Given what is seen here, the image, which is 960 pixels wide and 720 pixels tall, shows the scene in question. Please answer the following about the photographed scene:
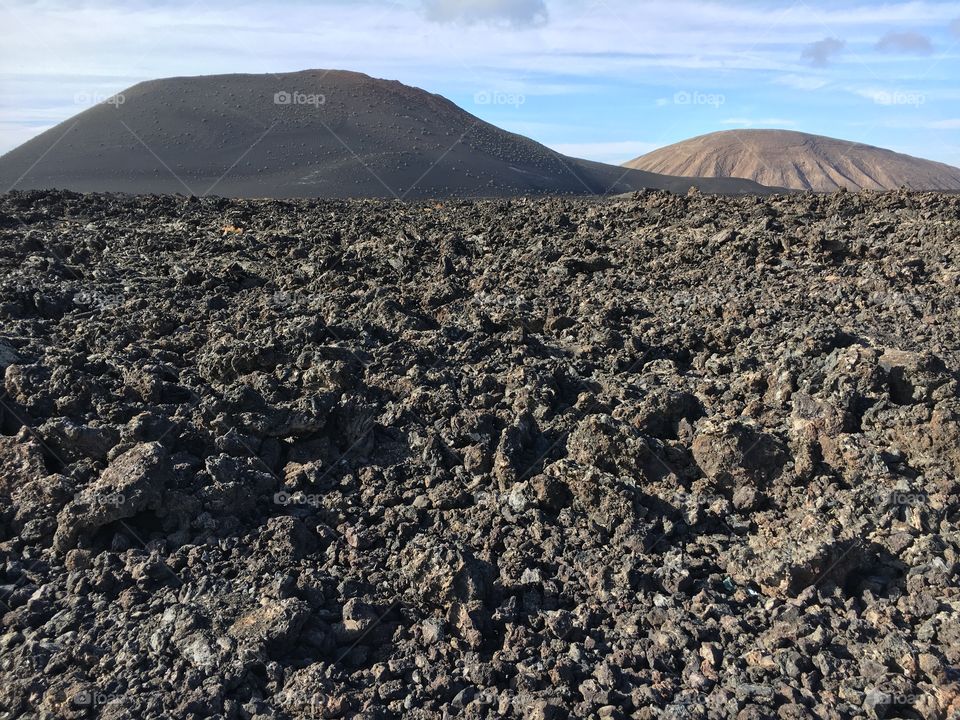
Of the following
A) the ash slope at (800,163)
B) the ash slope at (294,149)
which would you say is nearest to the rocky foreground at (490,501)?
the ash slope at (294,149)

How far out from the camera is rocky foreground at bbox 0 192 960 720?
2.71 metres

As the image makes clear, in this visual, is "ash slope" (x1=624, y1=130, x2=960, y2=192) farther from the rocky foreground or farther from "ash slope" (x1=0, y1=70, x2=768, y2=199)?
the rocky foreground

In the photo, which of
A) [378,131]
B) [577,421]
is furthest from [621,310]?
[378,131]

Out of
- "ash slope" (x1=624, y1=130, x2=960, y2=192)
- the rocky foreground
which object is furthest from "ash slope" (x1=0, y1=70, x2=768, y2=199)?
"ash slope" (x1=624, y1=130, x2=960, y2=192)

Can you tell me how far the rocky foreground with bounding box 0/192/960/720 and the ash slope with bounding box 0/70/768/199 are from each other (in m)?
20.8

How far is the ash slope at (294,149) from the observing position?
2825 cm

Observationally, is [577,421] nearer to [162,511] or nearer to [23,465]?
[162,511]

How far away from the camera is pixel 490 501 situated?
365cm

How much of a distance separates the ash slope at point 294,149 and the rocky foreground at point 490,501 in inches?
818

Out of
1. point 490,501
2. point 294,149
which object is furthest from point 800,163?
point 490,501

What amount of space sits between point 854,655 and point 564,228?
7225 mm

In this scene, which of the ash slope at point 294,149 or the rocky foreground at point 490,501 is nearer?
the rocky foreground at point 490,501

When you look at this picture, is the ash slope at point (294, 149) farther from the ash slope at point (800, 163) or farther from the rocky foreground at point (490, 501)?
the ash slope at point (800, 163)

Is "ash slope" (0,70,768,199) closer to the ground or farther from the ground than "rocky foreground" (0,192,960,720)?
farther from the ground
